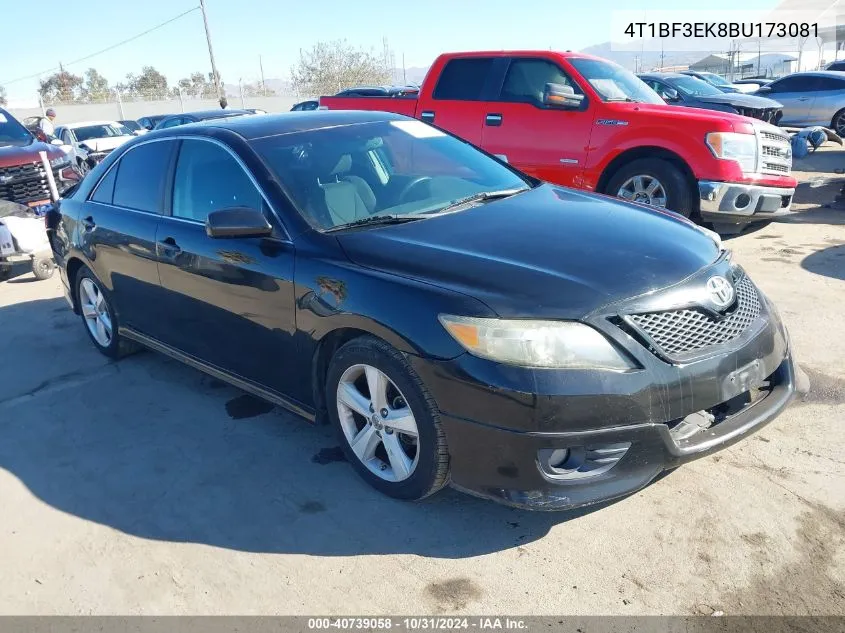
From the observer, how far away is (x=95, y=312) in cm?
522

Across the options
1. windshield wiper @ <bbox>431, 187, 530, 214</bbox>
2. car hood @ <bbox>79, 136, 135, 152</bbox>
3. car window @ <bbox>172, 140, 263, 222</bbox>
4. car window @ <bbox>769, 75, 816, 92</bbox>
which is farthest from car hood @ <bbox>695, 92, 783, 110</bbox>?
car hood @ <bbox>79, 136, 135, 152</bbox>

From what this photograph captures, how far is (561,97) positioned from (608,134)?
0.61 metres

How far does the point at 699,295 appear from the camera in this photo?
9.04 feet

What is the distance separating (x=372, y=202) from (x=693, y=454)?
1.92m

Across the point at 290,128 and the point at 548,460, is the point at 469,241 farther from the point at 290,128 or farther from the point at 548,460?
the point at 290,128

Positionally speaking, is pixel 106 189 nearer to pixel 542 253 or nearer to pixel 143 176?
pixel 143 176

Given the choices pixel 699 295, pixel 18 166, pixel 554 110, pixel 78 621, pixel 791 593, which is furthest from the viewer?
pixel 18 166

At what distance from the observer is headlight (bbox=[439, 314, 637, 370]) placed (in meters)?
2.53

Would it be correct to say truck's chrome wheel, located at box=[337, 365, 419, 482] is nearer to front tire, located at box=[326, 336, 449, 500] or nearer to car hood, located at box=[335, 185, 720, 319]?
front tire, located at box=[326, 336, 449, 500]

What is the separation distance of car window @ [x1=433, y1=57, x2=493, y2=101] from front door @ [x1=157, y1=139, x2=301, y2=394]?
→ 4.51 metres

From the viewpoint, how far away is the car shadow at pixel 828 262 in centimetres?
595

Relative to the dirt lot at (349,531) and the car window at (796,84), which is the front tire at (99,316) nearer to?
the dirt lot at (349,531)

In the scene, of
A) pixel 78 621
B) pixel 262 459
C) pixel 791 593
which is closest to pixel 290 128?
pixel 262 459

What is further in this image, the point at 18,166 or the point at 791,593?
the point at 18,166
